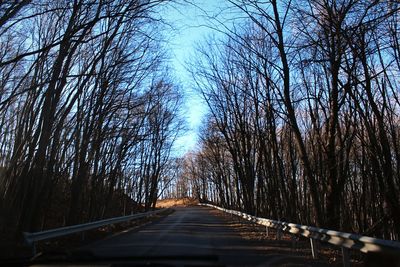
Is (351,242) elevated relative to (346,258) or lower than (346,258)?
elevated

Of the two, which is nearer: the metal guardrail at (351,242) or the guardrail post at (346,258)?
the metal guardrail at (351,242)

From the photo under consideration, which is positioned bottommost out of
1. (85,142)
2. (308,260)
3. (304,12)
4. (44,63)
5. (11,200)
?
(308,260)

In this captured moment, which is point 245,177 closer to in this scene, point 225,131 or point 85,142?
point 225,131

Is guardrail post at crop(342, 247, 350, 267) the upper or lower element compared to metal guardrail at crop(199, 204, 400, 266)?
lower

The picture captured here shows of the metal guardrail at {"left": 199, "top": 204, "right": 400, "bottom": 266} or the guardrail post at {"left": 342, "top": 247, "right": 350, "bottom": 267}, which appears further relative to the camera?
the guardrail post at {"left": 342, "top": 247, "right": 350, "bottom": 267}

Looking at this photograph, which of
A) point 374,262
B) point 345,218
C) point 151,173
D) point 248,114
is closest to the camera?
point 374,262

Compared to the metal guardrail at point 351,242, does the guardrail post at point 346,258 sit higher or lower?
lower

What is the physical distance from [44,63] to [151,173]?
107 ft

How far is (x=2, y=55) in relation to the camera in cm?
2000

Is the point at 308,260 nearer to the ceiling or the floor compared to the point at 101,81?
nearer to the floor

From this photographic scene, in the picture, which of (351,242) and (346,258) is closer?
(351,242)

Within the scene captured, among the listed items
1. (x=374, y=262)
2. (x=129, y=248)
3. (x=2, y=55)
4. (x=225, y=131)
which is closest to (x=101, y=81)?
(x=2, y=55)

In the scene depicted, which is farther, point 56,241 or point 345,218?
point 345,218

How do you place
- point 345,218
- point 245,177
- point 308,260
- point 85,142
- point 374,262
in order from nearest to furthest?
1. point 374,262
2. point 308,260
3. point 85,142
4. point 345,218
5. point 245,177
